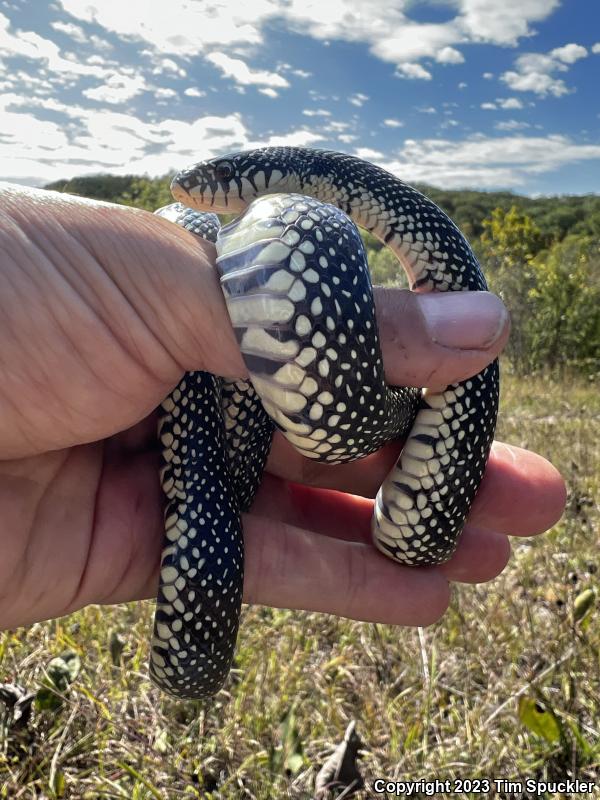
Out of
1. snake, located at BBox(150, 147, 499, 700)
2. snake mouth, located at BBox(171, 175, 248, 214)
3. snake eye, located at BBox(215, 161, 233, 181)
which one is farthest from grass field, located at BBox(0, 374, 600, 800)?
snake eye, located at BBox(215, 161, 233, 181)

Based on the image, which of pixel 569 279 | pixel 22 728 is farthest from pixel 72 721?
pixel 569 279

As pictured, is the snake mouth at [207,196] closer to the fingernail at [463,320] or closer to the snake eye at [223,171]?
the snake eye at [223,171]

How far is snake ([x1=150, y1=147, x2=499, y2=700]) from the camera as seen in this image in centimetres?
166

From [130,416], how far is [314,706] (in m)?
1.65

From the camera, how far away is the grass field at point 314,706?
96.3 inches

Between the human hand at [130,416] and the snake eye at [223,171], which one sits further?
the snake eye at [223,171]

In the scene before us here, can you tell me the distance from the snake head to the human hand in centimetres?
84

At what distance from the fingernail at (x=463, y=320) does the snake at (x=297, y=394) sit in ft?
0.42

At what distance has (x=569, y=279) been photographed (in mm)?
19797

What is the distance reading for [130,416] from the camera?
2178mm

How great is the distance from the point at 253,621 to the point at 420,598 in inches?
47.0

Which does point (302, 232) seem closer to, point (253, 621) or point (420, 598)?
point (420, 598)

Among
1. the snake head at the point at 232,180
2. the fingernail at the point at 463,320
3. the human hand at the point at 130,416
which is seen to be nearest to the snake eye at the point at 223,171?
the snake head at the point at 232,180

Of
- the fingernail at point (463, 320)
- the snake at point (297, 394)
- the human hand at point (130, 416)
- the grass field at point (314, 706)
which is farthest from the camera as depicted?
the grass field at point (314, 706)
